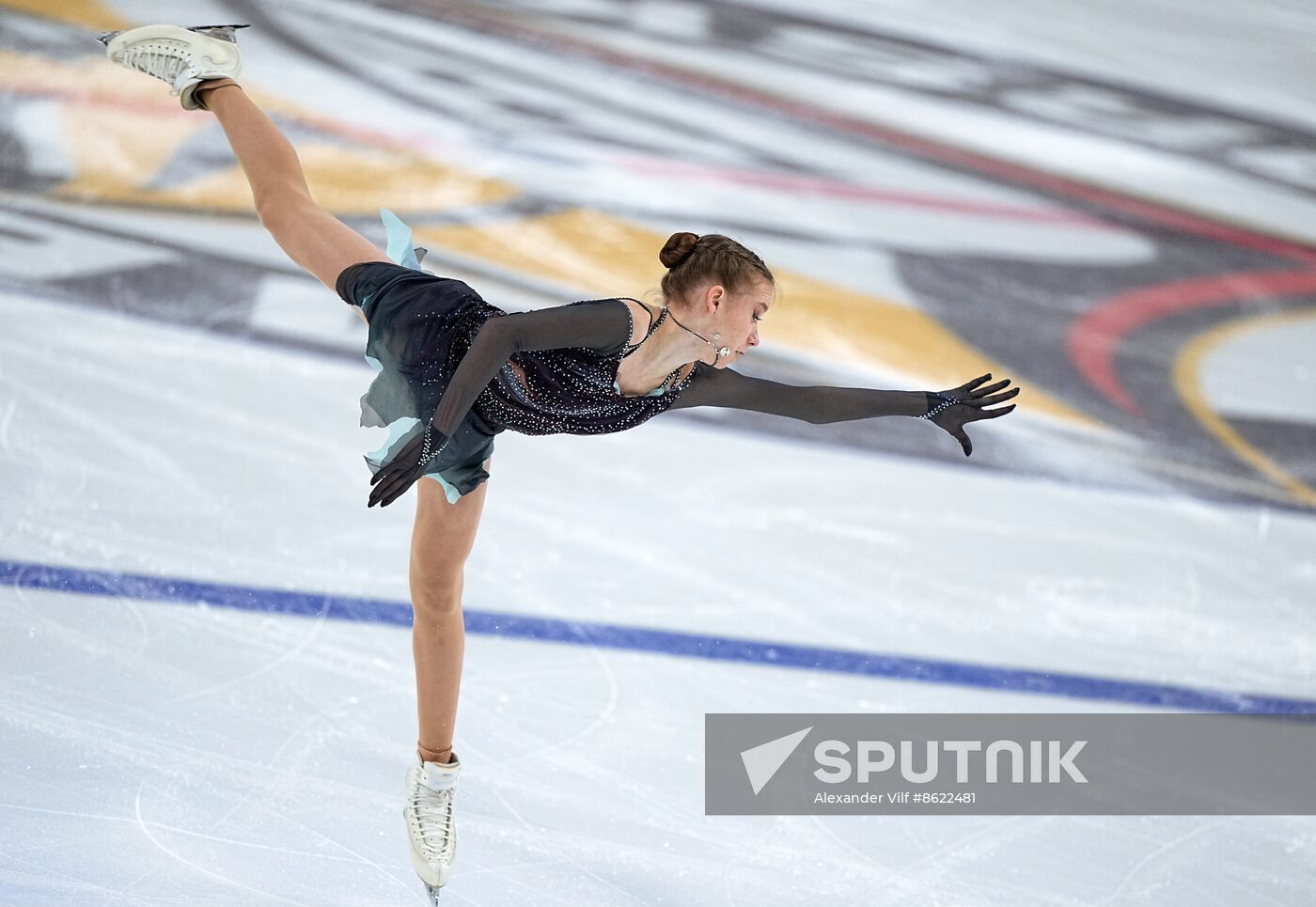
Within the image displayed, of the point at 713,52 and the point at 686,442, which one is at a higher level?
the point at 713,52

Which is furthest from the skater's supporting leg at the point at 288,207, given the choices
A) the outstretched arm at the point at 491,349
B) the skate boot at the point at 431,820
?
the skate boot at the point at 431,820

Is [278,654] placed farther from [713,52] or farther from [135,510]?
[713,52]

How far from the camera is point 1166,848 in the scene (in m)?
3.21

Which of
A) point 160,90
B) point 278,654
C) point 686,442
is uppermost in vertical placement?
point 160,90

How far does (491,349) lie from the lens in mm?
2439

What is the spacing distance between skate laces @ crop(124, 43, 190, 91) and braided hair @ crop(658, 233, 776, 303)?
4.76 ft

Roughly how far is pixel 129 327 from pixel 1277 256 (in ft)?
15.3

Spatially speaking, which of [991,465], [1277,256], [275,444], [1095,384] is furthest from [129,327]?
[1277,256]

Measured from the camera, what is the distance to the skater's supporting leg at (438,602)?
284 cm

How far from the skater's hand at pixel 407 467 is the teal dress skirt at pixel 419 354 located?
254 mm

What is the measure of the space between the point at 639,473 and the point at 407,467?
1863 mm

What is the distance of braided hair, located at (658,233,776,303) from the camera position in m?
2.57

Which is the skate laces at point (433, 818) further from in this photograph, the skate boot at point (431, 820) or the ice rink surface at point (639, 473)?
the ice rink surface at point (639, 473)

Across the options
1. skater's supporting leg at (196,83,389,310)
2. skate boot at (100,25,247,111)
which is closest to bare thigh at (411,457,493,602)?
skater's supporting leg at (196,83,389,310)
